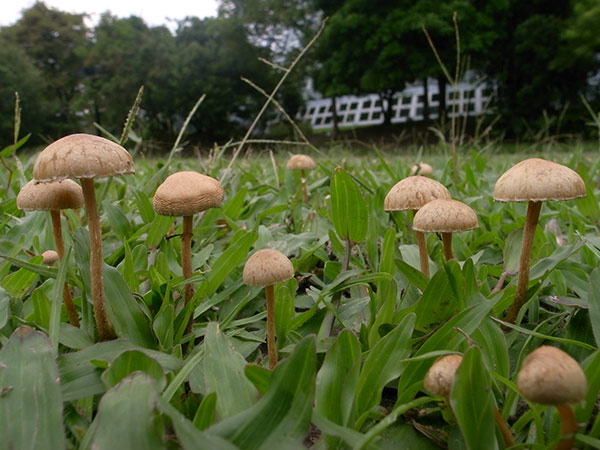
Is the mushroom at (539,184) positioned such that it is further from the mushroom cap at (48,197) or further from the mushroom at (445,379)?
the mushroom cap at (48,197)

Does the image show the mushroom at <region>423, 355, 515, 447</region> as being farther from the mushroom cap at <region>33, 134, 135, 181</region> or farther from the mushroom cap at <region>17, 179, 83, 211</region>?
the mushroom cap at <region>17, 179, 83, 211</region>

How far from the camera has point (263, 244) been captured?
1480 millimetres

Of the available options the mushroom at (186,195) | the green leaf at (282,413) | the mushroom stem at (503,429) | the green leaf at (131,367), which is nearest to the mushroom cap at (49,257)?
the mushroom at (186,195)

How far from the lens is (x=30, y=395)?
2.38 ft

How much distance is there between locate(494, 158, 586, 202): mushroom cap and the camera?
90cm

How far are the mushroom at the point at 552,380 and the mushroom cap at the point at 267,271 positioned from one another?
46 centimetres

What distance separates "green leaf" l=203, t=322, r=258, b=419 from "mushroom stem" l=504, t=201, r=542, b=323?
2.21 feet

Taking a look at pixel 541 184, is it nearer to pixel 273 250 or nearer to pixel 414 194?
pixel 414 194

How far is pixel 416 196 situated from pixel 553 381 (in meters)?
0.68

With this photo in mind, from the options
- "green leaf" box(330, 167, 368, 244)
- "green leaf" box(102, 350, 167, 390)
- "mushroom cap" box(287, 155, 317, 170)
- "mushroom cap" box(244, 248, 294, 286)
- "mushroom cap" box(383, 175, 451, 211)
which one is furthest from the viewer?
"mushroom cap" box(287, 155, 317, 170)

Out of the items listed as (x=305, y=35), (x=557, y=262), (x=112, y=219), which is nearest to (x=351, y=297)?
(x=557, y=262)

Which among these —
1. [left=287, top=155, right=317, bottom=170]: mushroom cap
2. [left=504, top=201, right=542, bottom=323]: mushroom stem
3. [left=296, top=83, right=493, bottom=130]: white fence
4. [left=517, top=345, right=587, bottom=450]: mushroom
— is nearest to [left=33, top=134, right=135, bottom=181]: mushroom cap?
[left=517, top=345, right=587, bottom=450]: mushroom

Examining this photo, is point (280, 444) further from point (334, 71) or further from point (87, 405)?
point (334, 71)

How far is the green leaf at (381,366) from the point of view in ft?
2.67
